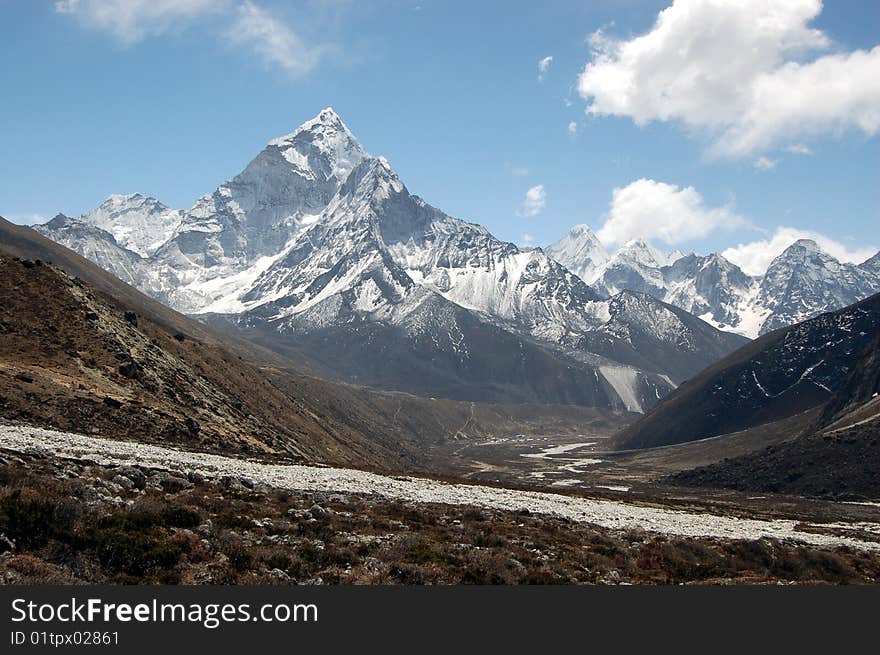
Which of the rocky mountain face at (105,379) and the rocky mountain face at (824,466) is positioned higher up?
the rocky mountain face at (105,379)

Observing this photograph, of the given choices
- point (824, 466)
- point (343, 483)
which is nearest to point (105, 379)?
point (343, 483)

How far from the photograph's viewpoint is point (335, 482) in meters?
49.2

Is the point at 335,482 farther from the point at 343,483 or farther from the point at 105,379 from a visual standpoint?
the point at 105,379

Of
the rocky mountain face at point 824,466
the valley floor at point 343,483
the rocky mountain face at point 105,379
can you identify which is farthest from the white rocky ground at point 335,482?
the rocky mountain face at point 824,466

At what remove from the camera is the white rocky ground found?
40.3 m

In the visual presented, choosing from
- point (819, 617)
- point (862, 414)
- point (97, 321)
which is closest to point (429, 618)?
point (819, 617)

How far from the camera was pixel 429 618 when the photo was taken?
57.5ft

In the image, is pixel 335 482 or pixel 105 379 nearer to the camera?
pixel 335 482

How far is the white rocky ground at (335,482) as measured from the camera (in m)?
40.3

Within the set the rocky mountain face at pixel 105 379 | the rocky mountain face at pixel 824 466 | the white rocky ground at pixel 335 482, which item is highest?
the rocky mountain face at pixel 105 379

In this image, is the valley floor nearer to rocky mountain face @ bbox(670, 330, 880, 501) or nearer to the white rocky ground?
the white rocky ground

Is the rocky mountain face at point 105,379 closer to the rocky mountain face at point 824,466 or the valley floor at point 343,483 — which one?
the valley floor at point 343,483

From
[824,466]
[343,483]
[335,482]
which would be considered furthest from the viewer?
[824,466]

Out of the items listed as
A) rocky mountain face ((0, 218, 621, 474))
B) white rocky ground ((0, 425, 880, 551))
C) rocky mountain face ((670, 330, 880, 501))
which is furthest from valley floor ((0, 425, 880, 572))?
rocky mountain face ((670, 330, 880, 501))
